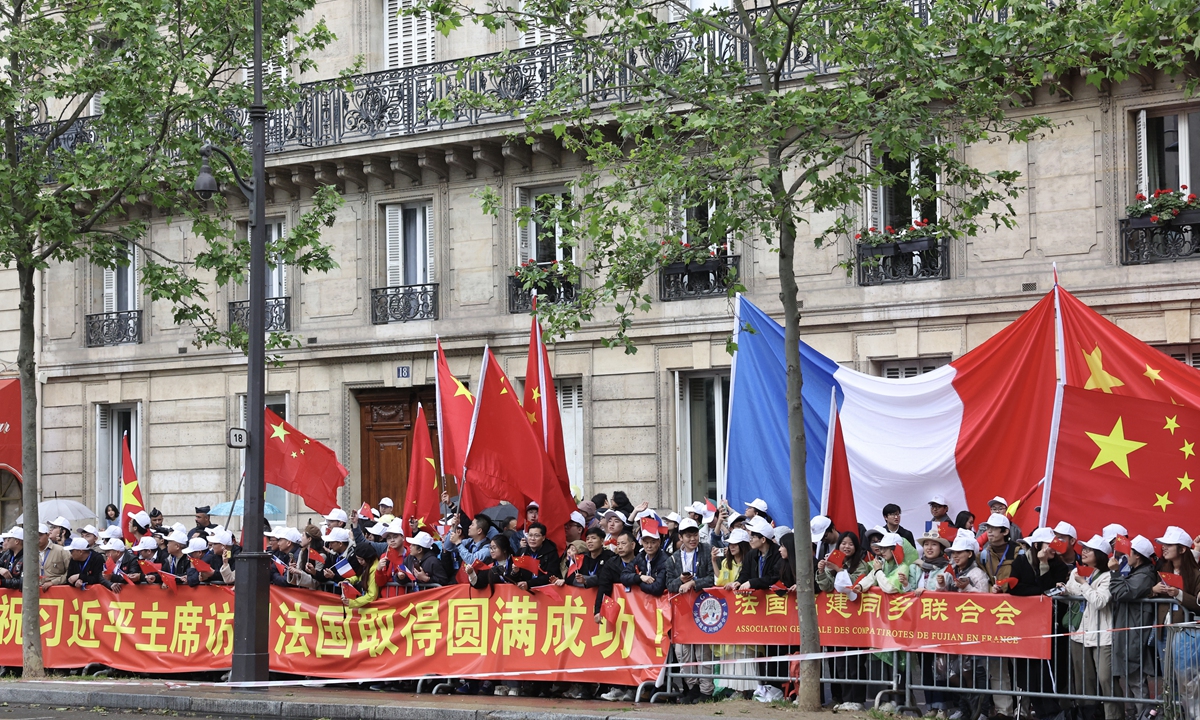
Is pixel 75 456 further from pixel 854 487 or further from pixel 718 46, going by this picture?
pixel 854 487

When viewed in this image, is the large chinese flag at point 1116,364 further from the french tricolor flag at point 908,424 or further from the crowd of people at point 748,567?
the crowd of people at point 748,567

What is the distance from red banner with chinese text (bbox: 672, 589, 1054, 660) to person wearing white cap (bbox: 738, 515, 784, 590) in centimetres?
12

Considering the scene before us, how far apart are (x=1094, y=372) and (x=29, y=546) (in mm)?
10677

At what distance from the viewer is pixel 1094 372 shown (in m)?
13.0

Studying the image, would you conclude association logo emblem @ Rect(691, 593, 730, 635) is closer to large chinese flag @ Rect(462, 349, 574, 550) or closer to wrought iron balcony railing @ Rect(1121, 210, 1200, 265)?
large chinese flag @ Rect(462, 349, 574, 550)

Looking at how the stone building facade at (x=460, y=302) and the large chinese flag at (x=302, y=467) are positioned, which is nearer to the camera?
the large chinese flag at (x=302, y=467)

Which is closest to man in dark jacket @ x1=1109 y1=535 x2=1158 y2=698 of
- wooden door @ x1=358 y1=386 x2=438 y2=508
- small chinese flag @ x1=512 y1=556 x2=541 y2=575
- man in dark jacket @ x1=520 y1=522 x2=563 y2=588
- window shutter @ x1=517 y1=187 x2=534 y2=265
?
man in dark jacket @ x1=520 y1=522 x2=563 y2=588

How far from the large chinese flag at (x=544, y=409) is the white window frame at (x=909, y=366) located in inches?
223

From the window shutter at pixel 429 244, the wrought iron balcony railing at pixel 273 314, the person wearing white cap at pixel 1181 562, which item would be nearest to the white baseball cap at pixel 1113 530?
the person wearing white cap at pixel 1181 562

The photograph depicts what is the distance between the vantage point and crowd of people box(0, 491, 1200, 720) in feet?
37.2

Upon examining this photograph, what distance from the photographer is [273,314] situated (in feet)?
84.7

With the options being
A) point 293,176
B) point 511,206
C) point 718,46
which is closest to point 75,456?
point 293,176

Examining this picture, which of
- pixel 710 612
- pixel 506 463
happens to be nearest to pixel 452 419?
pixel 506 463

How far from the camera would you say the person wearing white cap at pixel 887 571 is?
12.3 metres
